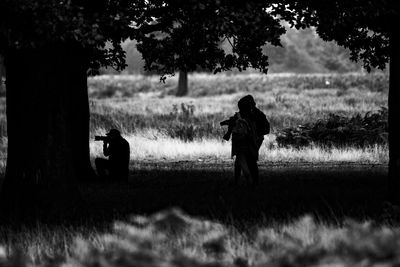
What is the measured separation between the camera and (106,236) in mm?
9023

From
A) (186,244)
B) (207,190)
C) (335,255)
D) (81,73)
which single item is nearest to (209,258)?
(186,244)

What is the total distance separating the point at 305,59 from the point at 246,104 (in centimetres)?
14619

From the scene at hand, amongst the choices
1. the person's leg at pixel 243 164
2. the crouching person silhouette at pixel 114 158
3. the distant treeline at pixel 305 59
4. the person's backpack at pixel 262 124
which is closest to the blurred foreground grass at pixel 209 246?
the person's leg at pixel 243 164

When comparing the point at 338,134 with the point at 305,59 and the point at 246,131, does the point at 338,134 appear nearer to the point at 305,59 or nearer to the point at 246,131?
the point at 246,131

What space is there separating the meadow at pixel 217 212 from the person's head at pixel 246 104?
1.32 meters

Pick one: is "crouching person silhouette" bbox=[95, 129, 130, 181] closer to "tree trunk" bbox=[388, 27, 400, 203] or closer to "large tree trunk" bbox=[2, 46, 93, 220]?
"large tree trunk" bbox=[2, 46, 93, 220]

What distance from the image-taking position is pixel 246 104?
15.5 metres

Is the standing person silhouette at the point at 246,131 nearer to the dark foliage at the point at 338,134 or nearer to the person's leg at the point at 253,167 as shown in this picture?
the person's leg at the point at 253,167

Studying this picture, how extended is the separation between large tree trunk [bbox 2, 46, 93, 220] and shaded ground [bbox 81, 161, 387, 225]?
666 millimetres

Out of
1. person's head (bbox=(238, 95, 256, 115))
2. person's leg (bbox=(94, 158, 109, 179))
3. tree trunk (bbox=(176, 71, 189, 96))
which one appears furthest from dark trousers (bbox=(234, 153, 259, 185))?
tree trunk (bbox=(176, 71, 189, 96))

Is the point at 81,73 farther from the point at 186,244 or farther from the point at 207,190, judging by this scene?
the point at 186,244

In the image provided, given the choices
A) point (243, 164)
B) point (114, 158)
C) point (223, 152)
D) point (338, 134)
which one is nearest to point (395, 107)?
point (243, 164)

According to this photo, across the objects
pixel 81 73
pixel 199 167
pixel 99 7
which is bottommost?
pixel 199 167

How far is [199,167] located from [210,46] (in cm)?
435
